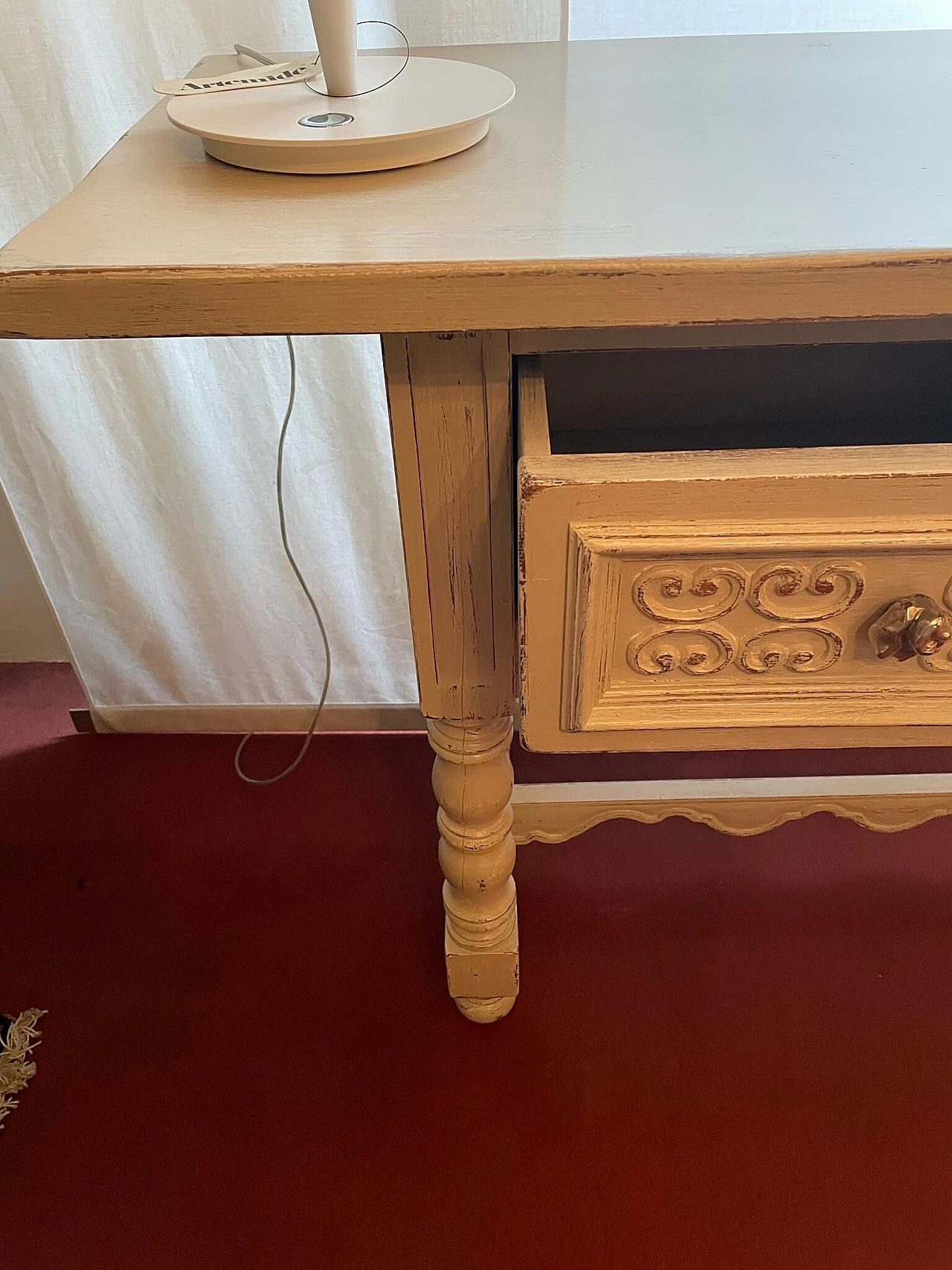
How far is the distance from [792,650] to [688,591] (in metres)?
0.06

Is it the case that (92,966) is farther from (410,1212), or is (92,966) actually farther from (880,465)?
(880,465)

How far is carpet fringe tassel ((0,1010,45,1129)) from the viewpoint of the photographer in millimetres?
733

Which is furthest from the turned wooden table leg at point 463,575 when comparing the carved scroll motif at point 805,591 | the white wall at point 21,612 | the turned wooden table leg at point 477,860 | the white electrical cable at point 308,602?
the white wall at point 21,612

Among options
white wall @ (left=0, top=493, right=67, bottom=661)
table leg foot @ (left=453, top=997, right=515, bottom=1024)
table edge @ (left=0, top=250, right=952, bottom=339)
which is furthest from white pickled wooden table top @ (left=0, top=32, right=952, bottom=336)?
white wall @ (left=0, top=493, right=67, bottom=661)

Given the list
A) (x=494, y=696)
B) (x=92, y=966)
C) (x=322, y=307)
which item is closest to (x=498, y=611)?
(x=494, y=696)

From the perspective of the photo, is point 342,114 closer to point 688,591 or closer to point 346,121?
point 346,121

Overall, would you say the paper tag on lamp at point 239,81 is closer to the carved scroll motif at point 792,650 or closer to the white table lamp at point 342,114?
the white table lamp at point 342,114

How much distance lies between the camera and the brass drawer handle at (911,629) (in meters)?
0.39

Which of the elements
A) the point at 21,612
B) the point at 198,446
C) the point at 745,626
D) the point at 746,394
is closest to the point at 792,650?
the point at 745,626

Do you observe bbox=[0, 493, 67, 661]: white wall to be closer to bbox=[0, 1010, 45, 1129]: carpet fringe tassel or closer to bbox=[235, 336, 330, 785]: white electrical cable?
bbox=[235, 336, 330, 785]: white electrical cable

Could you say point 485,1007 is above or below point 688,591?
below

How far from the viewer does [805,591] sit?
397 millimetres

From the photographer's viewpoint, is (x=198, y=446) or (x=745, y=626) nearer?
(x=745, y=626)

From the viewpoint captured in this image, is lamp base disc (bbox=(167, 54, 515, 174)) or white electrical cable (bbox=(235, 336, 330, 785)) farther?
white electrical cable (bbox=(235, 336, 330, 785))
